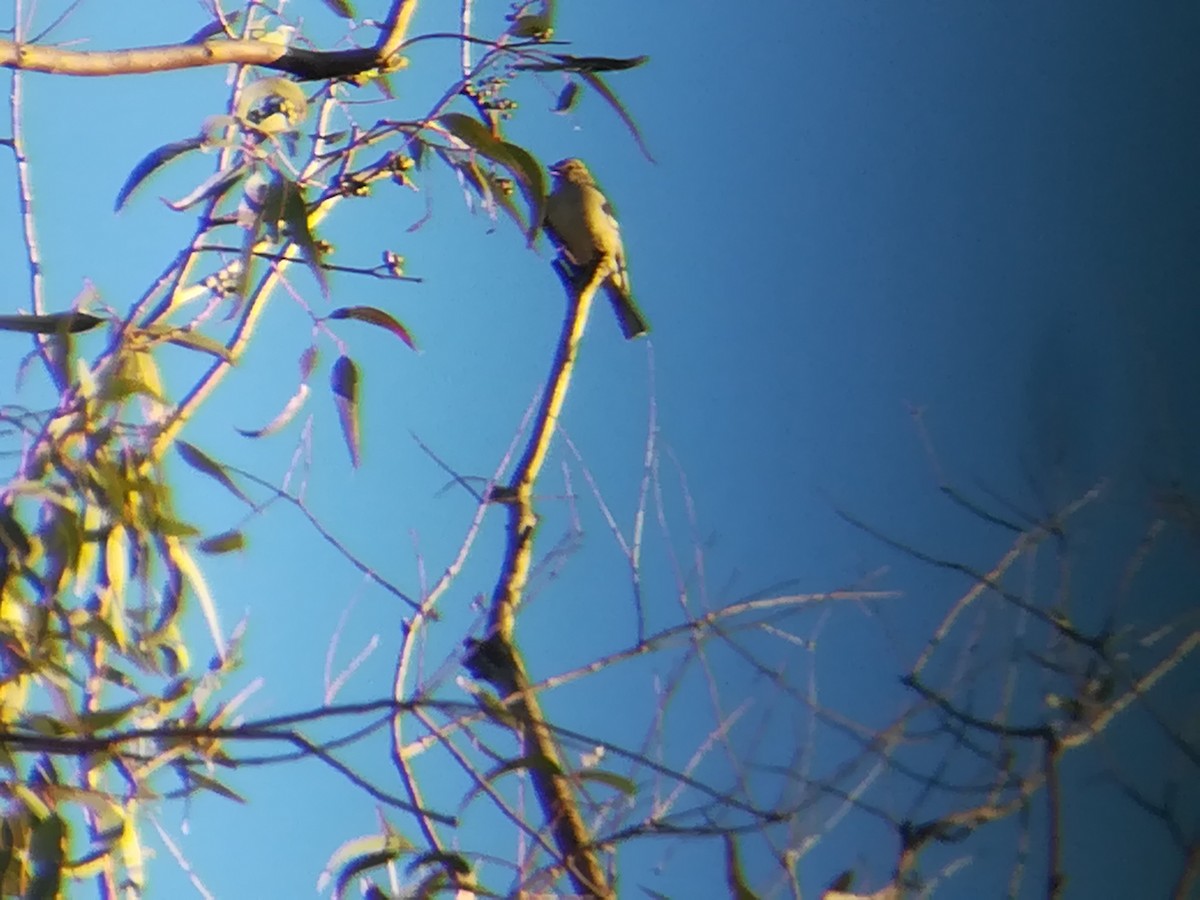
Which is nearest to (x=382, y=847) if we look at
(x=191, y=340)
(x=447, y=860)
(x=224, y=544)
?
(x=447, y=860)

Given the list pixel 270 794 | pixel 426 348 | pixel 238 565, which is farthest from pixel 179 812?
pixel 426 348

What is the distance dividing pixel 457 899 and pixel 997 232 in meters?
0.94

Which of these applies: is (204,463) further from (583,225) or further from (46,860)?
(583,225)

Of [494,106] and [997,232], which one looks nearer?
[494,106]

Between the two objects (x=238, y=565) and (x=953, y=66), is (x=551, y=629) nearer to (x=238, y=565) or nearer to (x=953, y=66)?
(x=238, y=565)

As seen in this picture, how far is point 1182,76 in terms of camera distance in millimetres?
1368

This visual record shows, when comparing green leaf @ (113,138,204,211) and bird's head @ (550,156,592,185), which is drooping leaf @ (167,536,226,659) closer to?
green leaf @ (113,138,204,211)

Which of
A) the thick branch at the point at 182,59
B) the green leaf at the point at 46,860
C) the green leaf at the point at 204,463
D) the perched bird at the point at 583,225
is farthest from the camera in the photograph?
the perched bird at the point at 583,225

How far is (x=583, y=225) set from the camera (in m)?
1.03

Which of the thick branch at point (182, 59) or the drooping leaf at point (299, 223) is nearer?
the thick branch at point (182, 59)

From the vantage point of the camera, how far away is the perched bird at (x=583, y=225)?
101cm

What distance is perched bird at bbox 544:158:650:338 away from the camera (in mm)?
1011

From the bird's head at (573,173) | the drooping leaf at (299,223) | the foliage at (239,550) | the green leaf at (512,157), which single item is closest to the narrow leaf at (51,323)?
the foliage at (239,550)

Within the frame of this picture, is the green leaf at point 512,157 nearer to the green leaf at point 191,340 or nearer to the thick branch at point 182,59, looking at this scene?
the thick branch at point 182,59
